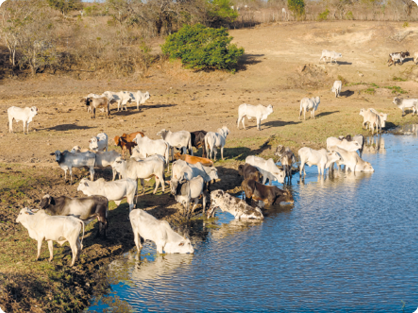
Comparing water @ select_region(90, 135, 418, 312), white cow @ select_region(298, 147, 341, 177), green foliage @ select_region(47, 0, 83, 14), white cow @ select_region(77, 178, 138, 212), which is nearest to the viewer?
water @ select_region(90, 135, 418, 312)

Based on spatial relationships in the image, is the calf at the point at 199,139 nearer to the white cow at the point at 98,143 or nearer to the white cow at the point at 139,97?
the white cow at the point at 98,143

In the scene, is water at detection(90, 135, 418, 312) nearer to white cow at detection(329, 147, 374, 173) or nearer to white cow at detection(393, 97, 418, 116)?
white cow at detection(329, 147, 374, 173)

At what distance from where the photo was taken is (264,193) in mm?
14109

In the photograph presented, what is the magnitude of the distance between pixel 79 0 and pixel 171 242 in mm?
48447

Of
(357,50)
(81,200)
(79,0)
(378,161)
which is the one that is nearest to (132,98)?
(378,161)

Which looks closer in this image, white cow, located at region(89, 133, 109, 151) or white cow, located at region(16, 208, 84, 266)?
white cow, located at region(16, 208, 84, 266)

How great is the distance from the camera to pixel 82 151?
15820mm

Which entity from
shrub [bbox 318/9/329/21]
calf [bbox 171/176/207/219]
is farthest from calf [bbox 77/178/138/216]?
shrub [bbox 318/9/329/21]

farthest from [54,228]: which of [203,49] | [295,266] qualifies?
[203,49]

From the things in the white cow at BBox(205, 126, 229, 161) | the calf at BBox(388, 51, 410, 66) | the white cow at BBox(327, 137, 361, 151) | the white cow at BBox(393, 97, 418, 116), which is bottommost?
the white cow at BBox(327, 137, 361, 151)

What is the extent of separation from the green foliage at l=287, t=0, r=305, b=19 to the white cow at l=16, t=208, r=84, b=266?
2179 inches

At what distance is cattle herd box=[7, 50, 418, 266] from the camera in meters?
9.91

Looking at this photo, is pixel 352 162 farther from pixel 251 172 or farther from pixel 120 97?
pixel 120 97

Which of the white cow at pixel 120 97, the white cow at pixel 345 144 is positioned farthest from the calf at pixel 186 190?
the white cow at pixel 120 97
